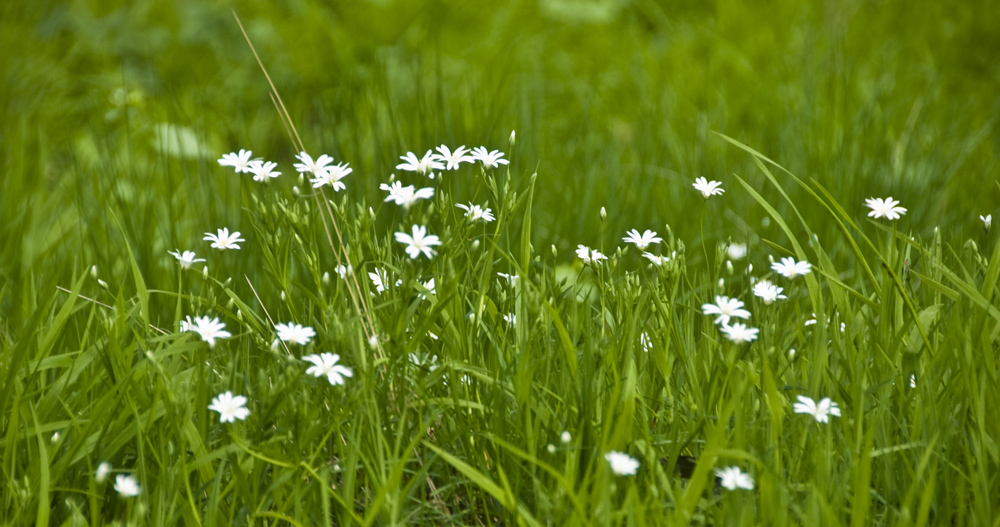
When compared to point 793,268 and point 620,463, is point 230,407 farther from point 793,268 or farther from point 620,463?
point 793,268

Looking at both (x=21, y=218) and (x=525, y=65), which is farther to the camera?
(x=525, y=65)

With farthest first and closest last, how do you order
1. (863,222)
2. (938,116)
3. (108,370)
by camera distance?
(938,116)
(863,222)
(108,370)

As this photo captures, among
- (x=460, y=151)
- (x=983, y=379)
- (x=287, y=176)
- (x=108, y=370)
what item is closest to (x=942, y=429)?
(x=983, y=379)

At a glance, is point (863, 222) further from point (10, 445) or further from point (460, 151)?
point (10, 445)

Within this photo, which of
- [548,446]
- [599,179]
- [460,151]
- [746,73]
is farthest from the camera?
[746,73]

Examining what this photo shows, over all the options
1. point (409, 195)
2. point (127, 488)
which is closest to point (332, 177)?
point (409, 195)
